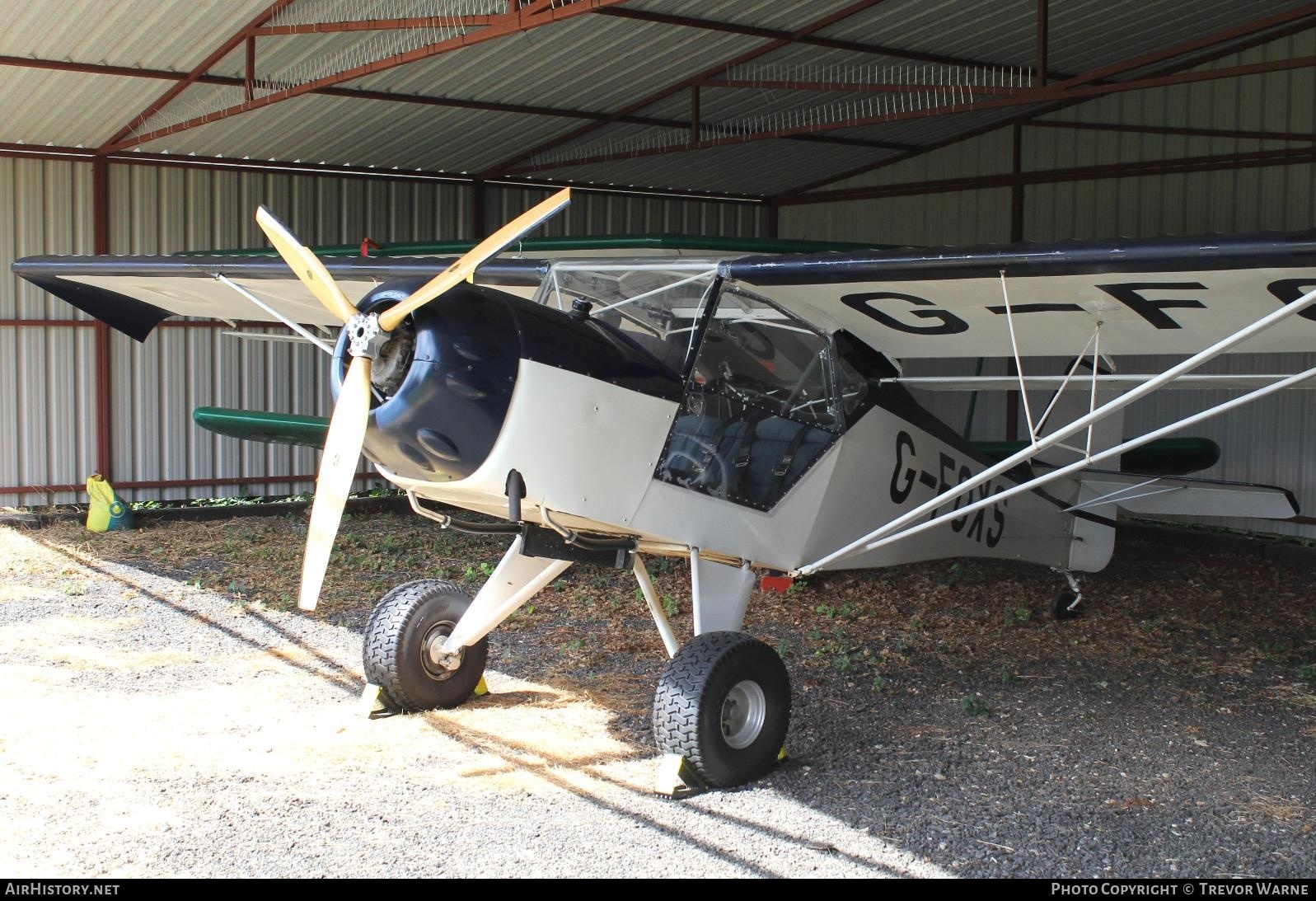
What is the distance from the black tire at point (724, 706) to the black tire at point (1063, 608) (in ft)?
14.1

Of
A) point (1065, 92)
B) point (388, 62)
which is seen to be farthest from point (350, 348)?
point (1065, 92)

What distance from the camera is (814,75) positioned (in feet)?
41.8

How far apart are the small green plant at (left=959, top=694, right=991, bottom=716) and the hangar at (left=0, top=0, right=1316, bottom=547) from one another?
238 inches

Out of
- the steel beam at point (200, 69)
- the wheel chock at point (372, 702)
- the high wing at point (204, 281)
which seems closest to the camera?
the wheel chock at point (372, 702)

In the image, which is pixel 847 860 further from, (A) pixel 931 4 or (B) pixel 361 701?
(A) pixel 931 4

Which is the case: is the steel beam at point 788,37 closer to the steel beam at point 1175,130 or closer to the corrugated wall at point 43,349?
the steel beam at point 1175,130

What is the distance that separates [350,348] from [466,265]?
0.56 m

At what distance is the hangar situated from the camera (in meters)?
10.8

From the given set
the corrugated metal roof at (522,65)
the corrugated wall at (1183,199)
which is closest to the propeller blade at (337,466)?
the corrugated metal roof at (522,65)

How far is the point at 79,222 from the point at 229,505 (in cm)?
378

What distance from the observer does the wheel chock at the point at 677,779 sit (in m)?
5.04

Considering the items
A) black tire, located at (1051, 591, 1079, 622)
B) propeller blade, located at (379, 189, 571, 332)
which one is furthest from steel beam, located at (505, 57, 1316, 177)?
propeller blade, located at (379, 189, 571, 332)

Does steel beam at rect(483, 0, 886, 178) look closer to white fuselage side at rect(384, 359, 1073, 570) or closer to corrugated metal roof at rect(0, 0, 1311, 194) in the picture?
corrugated metal roof at rect(0, 0, 1311, 194)

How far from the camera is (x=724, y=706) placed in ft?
17.0
